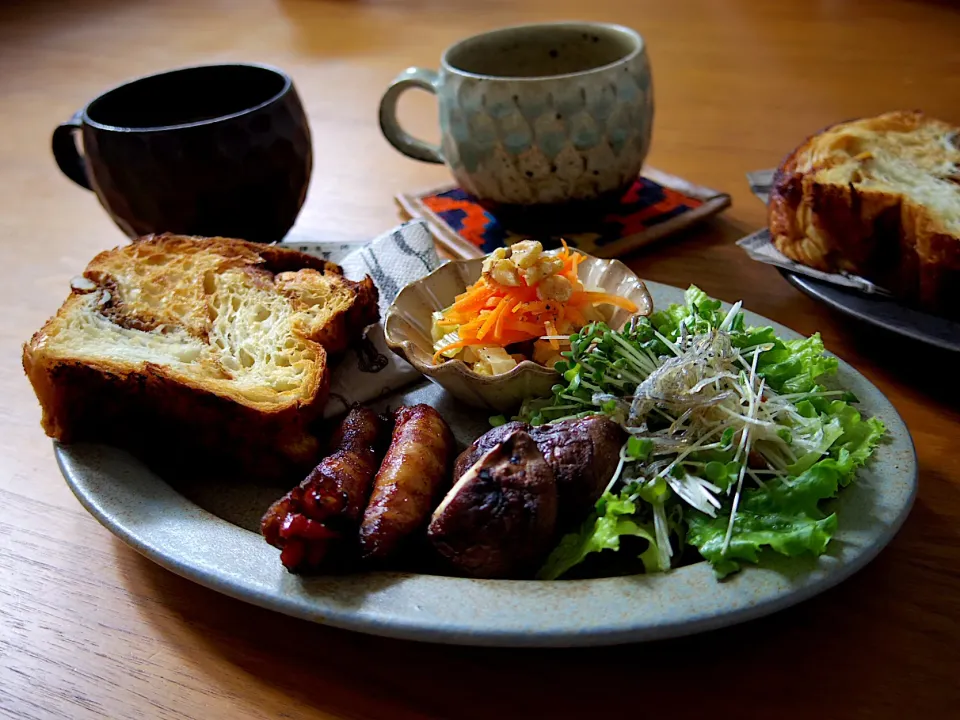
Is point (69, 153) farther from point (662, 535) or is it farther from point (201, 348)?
point (662, 535)

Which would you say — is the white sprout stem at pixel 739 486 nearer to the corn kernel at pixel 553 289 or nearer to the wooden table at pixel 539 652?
the wooden table at pixel 539 652

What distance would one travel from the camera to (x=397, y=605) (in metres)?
1.06

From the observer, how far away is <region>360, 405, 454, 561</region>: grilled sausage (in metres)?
1.14

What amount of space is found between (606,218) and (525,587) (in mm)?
1372

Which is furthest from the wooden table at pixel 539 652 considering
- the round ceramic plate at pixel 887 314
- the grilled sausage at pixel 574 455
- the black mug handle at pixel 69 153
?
the black mug handle at pixel 69 153

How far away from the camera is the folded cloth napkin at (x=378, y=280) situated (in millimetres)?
1630

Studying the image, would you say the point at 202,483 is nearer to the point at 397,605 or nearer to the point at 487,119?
the point at 397,605

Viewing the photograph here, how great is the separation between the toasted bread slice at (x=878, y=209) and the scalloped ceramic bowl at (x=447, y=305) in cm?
47

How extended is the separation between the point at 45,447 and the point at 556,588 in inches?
45.6

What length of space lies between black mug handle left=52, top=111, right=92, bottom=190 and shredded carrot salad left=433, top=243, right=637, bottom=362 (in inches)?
41.6

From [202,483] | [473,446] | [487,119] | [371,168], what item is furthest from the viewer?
[371,168]

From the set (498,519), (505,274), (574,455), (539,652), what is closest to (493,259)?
(505,274)

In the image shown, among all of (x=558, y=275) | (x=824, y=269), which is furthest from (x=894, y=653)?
(x=824, y=269)

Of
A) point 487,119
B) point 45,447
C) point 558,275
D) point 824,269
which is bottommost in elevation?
point 45,447
